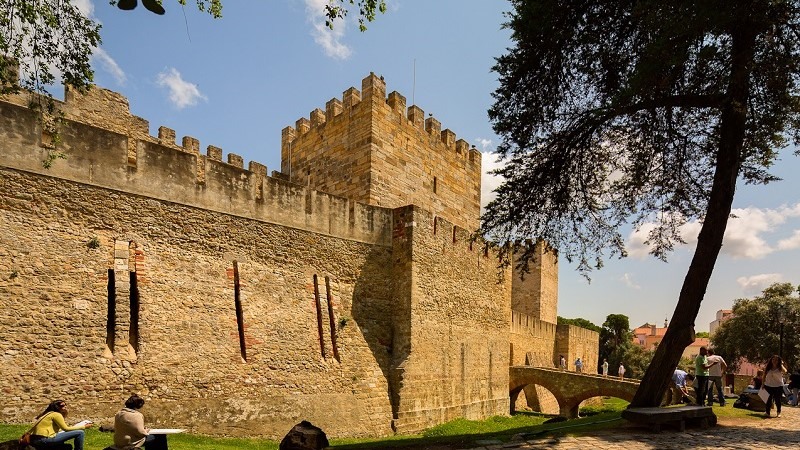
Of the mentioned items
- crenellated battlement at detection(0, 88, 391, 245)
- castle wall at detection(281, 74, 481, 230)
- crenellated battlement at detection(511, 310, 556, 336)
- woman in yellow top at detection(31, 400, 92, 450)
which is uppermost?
castle wall at detection(281, 74, 481, 230)

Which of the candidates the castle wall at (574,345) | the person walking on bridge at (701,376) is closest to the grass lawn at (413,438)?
the person walking on bridge at (701,376)

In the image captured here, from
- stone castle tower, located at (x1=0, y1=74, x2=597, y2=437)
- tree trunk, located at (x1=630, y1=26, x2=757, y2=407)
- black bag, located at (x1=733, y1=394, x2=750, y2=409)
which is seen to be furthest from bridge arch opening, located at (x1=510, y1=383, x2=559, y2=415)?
tree trunk, located at (x1=630, y1=26, x2=757, y2=407)

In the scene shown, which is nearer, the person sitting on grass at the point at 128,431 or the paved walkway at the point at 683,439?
the person sitting on grass at the point at 128,431

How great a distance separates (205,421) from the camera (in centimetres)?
1077

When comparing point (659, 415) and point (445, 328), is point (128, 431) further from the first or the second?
point (445, 328)

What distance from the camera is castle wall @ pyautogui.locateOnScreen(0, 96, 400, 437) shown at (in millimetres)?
9289

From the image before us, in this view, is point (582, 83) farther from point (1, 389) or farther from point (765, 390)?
point (1, 389)

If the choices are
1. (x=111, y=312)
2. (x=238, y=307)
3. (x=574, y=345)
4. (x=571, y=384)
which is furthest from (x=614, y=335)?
(x=111, y=312)

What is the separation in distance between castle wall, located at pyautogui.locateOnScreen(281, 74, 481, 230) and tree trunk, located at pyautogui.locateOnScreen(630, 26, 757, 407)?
9.99 meters

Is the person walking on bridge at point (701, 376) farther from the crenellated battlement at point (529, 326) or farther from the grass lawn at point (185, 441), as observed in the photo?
the crenellated battlement at point (529, 326)

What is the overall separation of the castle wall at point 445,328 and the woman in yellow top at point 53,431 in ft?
28.9

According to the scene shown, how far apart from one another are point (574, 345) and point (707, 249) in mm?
27728

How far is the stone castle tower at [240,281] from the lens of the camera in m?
9.45

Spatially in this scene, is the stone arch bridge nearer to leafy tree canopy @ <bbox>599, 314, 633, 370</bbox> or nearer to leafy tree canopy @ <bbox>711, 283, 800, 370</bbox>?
leafy tree canopy @ <bbox>711, 283, 800, 370</bbox>
